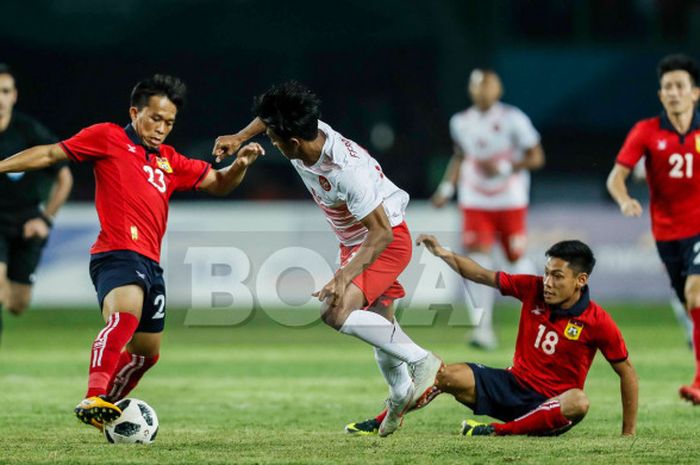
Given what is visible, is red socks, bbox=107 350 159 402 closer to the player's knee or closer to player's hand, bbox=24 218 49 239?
the player's knee

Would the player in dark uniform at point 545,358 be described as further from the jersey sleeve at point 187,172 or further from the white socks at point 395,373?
the jersey sleeve at point 187,172

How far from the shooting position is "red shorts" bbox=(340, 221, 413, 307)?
21.8 ft

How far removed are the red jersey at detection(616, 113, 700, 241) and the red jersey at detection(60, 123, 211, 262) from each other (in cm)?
341

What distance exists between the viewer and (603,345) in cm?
665

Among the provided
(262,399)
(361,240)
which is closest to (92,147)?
(361,240)

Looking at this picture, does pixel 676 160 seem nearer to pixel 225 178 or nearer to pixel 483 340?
pixel 225 178

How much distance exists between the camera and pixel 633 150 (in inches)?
337

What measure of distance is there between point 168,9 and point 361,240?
16.8m

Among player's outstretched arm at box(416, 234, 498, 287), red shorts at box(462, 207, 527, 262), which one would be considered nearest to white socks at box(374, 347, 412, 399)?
player's outstretched arm at box(416, 234, 498, 287)

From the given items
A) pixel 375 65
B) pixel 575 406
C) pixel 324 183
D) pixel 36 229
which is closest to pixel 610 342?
pixel 575 406

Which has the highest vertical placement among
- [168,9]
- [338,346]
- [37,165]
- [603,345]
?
[168,9]

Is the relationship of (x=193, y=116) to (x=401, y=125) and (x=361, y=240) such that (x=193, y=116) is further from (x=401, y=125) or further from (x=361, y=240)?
(x=361, y=240)

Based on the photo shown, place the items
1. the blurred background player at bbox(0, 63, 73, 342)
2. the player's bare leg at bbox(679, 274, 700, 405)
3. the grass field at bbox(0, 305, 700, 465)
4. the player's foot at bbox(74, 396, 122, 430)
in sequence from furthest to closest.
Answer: the blurred background player at bbox(0, 63, 73, 342) → the player's bare leg at bbox(679, 274, 700, 405) → the grass field at bbox(0, 305, 700, 465) → the player's foot at bbox(74, 396, 122, 430)

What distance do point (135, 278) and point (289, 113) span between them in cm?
116
